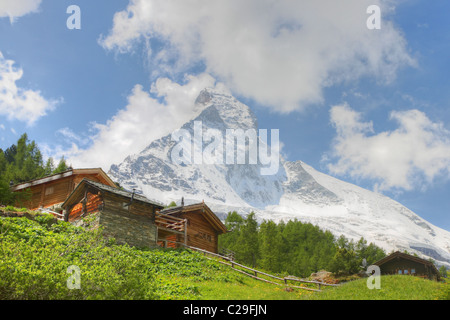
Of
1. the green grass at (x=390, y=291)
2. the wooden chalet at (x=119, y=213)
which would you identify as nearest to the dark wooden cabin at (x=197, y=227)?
the wooden chalet at (x=119, y=213)

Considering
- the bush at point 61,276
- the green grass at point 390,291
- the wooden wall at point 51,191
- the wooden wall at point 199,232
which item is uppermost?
the wooden wall at point 51,191

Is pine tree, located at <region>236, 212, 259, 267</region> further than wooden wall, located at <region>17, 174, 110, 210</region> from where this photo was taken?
Yes

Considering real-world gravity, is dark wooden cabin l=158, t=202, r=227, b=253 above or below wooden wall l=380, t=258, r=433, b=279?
above

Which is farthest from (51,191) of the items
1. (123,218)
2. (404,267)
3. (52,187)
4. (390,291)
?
(404,267)

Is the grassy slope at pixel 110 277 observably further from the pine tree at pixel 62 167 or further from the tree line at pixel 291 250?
the pine tree at pixel 62 167

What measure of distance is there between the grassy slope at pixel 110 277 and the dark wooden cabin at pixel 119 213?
2032 millimetres

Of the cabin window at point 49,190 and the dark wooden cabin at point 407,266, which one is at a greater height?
the cabin window at point 49,190

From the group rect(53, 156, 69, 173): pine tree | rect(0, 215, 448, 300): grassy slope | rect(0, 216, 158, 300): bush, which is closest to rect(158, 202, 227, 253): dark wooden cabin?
rect(0, 215, 448, 300): grassy slope

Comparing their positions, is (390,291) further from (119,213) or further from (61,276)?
(119,213)

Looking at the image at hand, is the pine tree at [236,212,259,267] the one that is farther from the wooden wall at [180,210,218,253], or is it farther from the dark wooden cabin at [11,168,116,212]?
the dark wooden cabin at [11,168,116,212]

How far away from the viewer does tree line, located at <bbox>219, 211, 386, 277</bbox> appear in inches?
Result: 2058

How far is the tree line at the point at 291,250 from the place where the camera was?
5228cm
